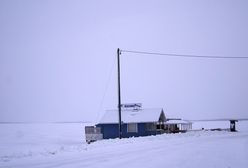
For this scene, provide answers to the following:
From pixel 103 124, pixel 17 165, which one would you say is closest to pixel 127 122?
pixel 103 124

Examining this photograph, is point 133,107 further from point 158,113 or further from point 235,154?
point 235,154

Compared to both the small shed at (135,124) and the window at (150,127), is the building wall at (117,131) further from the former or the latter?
the window at (150,127)

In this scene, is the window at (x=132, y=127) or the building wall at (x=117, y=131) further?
the window at (x=132, y=127)

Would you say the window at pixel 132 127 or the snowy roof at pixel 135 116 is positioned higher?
the snowy roof at pixel 135 116

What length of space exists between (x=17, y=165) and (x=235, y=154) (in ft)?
38.3

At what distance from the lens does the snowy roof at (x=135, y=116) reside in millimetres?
52638

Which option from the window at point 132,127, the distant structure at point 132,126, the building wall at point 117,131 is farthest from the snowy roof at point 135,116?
the building wall at point 117,131

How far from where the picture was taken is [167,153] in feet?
61.2

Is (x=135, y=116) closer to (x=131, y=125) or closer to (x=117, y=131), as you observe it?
(x=131, y=125)

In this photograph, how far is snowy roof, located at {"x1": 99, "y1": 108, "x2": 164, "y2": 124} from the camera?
52.6m

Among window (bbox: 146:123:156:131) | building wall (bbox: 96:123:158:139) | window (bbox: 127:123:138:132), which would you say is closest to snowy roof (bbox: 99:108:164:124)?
window (bbox: 127:123:138:132)

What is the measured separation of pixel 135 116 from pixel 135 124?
99.0 inches

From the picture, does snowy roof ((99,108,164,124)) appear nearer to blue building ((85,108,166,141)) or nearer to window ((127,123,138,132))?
blue building ((85,108,166,141))

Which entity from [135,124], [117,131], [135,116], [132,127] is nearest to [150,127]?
[135,124]
